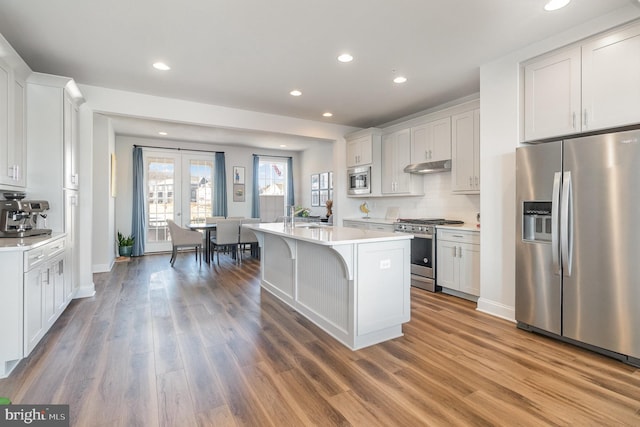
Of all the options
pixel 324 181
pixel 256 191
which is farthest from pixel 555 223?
pixel 256 191

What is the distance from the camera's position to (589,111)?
101 inches

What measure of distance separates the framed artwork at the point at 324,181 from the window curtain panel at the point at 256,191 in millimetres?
1755

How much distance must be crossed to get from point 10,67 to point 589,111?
4920mm

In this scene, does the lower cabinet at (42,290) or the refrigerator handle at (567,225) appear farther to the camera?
the refrigerator handle at (567,225)

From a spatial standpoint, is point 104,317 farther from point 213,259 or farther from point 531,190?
point 531,190

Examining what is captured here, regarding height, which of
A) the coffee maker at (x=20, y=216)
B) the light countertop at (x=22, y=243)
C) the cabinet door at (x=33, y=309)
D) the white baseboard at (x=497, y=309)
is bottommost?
the white baseboard at (x=497, y=309)

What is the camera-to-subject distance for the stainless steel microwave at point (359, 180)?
17.9 feet

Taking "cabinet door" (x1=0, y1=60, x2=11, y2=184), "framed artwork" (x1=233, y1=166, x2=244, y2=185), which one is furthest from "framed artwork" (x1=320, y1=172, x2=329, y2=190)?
"cabinet door" (x1=0, y1=60, x2=11, y2=184)

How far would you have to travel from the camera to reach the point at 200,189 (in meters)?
7.71

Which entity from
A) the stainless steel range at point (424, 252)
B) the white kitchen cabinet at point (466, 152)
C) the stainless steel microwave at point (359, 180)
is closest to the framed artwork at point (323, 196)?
→ the stainless steel microwave at point (359, 180)

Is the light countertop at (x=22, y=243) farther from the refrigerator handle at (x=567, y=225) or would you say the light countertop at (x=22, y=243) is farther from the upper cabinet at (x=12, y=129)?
the refrigerator handle at (x=567, y=225)

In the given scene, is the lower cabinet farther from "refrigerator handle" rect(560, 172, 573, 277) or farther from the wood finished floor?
"refrigerator handle" rect(560, 172, 573, 277)

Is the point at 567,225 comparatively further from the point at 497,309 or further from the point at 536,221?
the point at 497,309

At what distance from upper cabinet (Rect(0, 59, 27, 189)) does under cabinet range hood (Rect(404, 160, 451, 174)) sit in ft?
15.1
